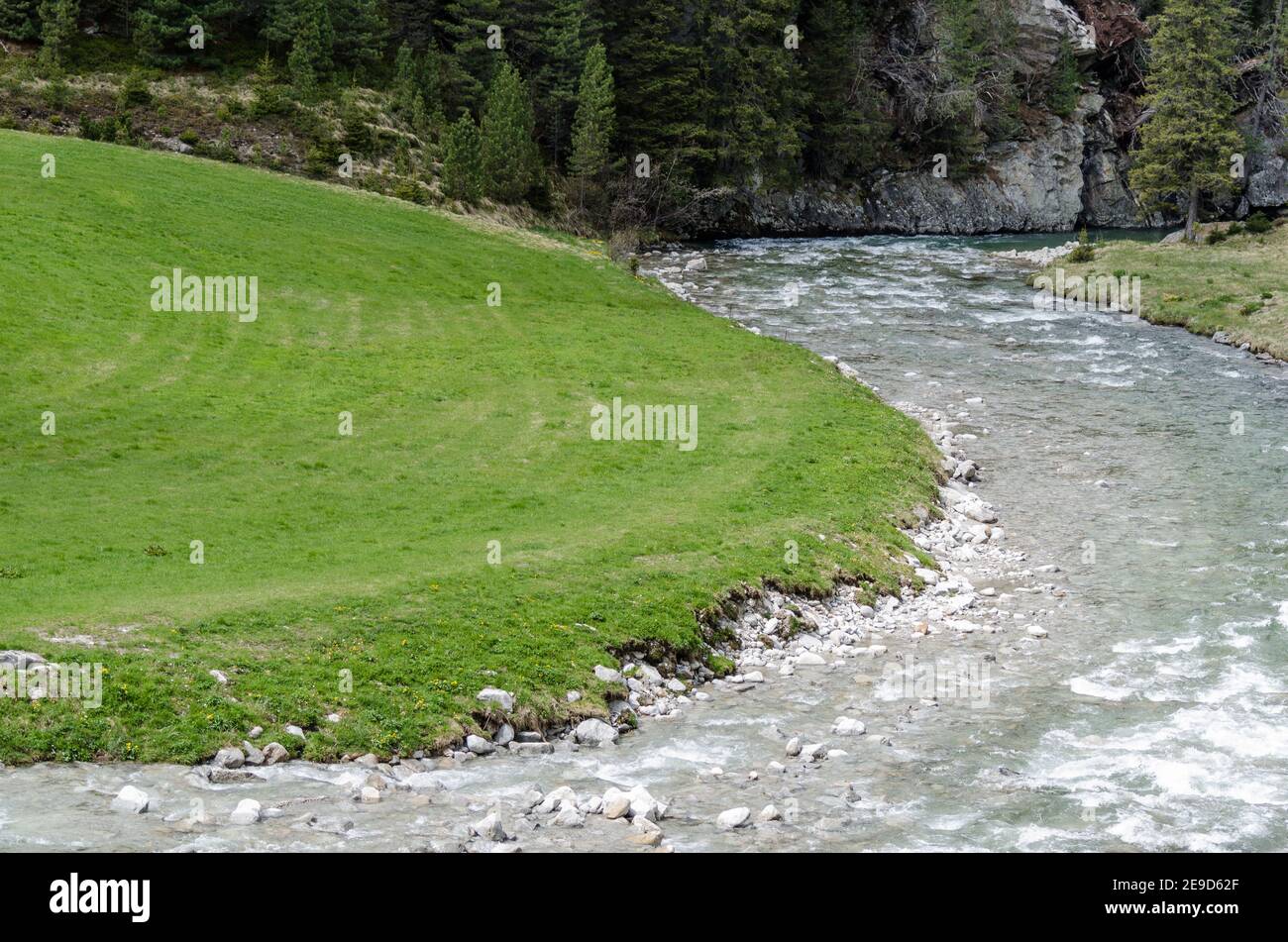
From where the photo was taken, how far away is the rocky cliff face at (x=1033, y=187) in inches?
4063

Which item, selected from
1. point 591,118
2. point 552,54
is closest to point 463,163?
point 591,118

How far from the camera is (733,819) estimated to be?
16469 millimetres

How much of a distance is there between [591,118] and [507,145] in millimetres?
7840

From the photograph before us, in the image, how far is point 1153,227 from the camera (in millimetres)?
111375

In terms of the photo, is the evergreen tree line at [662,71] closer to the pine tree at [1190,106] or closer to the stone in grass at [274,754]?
the pine tree at [1190,106]

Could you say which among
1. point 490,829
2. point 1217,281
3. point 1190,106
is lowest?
point 490,829

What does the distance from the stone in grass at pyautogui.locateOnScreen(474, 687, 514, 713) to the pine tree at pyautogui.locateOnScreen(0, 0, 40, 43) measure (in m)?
72.1

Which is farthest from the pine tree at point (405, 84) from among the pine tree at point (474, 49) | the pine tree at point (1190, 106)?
the pine tree at point (1190, 106)

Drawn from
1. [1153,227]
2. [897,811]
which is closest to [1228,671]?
[897,811]

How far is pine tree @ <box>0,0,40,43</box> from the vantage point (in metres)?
74.9

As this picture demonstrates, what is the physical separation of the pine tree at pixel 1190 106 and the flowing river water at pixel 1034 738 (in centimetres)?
4869

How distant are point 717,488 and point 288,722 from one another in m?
15.7

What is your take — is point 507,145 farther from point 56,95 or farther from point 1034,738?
point 1034,738

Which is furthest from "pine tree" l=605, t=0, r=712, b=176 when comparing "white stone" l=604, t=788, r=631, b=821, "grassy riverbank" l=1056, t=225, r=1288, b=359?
"white stone" l=604, t=788, r=631, b=821
